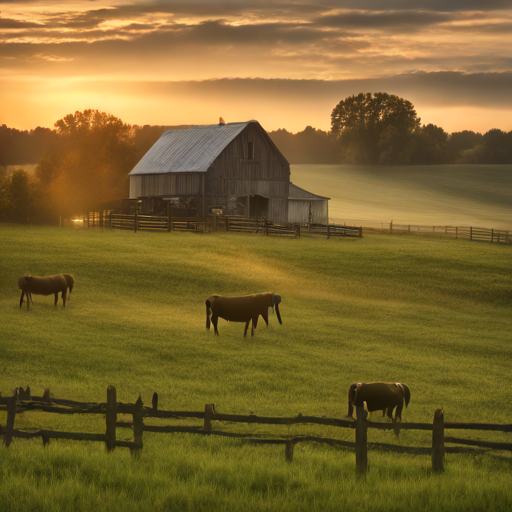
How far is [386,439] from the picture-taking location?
12.5 m

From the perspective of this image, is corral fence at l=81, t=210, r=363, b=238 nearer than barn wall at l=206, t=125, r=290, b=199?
Yes

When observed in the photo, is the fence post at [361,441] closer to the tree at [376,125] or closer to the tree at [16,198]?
the tree at [16,198]

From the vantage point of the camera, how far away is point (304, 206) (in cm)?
6469

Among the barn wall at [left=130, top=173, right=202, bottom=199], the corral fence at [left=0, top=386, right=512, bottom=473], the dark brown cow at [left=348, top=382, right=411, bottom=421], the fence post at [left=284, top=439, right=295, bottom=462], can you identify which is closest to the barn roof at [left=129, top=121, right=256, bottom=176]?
the barn wall at [left=130, top=173, right=202, bottom=199]

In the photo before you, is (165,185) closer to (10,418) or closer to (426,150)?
(10,418)

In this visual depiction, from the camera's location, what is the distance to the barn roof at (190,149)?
56.3 metres

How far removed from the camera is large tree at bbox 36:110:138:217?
85562mm

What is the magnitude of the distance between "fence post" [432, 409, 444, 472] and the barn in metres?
46.1

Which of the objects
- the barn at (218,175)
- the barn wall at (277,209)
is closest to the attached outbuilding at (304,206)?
the barn at (218,175)

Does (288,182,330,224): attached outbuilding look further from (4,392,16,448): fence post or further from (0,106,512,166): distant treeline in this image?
(4,392,16,448): fence post

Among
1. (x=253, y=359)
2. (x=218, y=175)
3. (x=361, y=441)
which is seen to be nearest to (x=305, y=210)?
(x=218, y=175)

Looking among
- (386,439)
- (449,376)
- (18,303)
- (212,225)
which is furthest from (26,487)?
(212,225)

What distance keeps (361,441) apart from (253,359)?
31.7ft

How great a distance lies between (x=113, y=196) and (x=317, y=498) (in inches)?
3200
